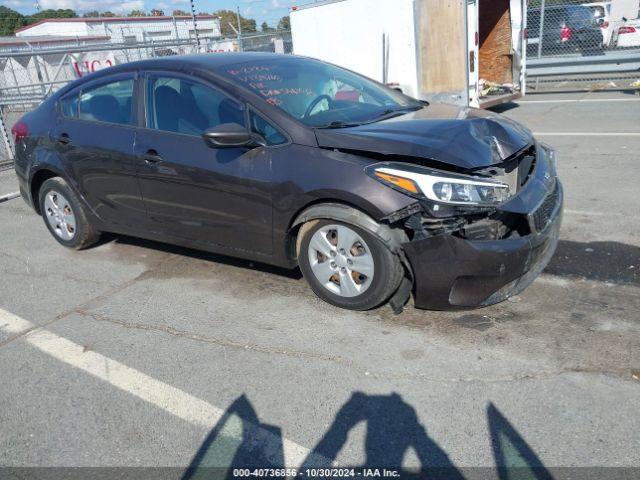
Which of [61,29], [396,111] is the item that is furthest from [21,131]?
[61,29]

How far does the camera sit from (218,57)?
14.8 feet

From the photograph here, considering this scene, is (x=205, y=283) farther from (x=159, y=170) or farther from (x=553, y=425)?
(x=553, y=425)

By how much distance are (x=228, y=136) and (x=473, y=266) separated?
68.8 inches

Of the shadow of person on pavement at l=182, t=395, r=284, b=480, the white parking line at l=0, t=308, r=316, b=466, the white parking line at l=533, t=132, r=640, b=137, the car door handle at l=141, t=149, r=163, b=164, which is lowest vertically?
the shadow of person on pavement at l=182, t=395, r=284, b=480

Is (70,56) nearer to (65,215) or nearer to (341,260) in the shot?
(65,215)

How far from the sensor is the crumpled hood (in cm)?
340

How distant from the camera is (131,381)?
10.6ft

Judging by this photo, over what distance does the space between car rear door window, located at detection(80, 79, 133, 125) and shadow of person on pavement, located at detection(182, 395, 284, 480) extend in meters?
2.73

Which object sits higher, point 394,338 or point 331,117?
point 331,117

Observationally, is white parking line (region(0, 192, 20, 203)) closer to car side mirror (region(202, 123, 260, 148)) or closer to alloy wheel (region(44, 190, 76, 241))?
alloy wheel (region(44, 190, 76, 241))

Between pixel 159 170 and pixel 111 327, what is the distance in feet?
3.99

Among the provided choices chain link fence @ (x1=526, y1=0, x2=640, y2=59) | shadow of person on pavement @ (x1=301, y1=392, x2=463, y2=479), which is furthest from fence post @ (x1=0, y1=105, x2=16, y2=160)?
chain link fence @ (x1=526, y1=0, x2=640, y2=59)

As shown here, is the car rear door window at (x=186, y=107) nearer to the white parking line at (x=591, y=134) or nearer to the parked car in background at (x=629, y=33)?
the white parking line at (x=591, y=134)

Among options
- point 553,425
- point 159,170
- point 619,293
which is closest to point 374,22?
point 159,170
